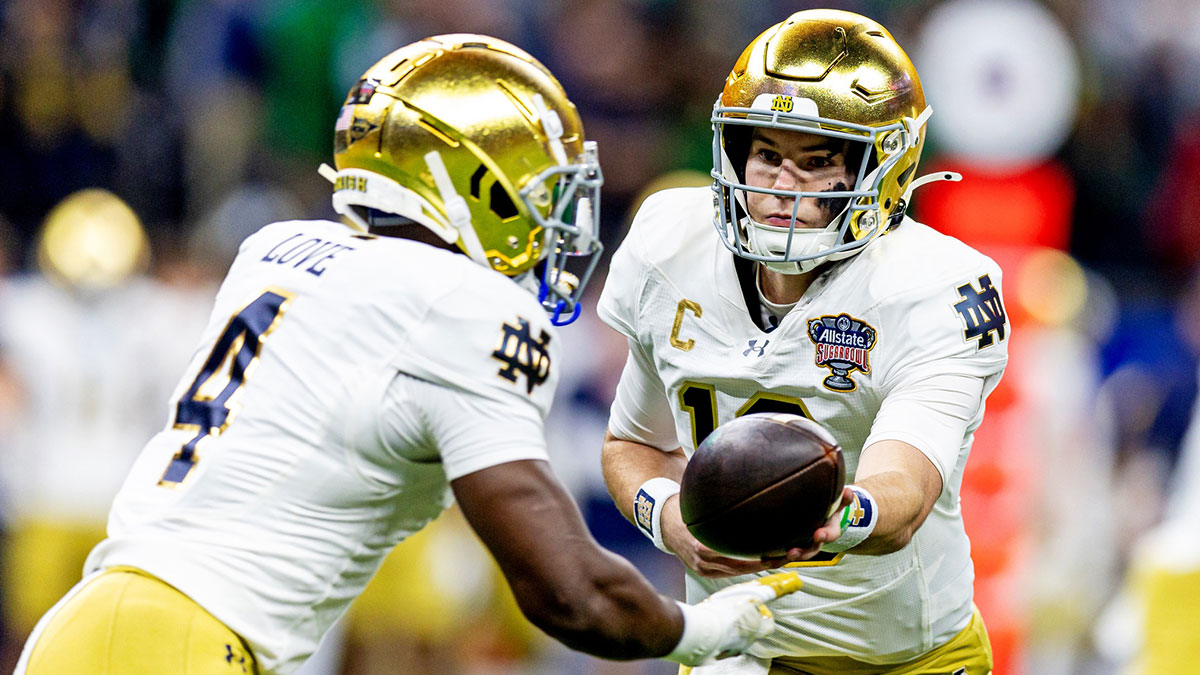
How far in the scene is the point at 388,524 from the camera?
2.89m

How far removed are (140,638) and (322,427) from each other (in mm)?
449

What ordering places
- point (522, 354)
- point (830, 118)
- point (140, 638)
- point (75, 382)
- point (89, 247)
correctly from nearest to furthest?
1. point (140, 638)
2. point (522, 354)
3. point (830, 118)
4. point (75, 382)
5. point (89, 247)

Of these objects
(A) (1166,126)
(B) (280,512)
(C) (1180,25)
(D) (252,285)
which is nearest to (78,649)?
(B) (280,512)

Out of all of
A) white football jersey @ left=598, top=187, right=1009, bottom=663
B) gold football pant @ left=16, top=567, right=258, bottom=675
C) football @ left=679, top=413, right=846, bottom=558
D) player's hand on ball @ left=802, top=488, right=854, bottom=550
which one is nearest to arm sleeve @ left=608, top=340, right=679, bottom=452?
white football jersey @ left=598, top=187, right=1009, bottom=663

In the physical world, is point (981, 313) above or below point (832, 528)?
above

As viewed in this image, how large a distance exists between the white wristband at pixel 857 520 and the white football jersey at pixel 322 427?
23.4 inches

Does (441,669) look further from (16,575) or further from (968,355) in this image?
(968,355)

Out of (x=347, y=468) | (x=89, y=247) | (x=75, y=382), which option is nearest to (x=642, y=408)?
(x=347, y=468)

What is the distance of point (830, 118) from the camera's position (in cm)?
328

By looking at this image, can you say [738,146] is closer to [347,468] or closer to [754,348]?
[754,348]

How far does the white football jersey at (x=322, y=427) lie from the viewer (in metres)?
2.70

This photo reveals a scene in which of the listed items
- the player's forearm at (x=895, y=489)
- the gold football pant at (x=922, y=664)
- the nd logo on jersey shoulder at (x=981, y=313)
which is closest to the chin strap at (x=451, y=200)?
the player's forearm at (x=895, y=489)

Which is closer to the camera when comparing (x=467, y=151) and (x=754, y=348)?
(x=467, y=151)

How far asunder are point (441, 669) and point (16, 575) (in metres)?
2.17
